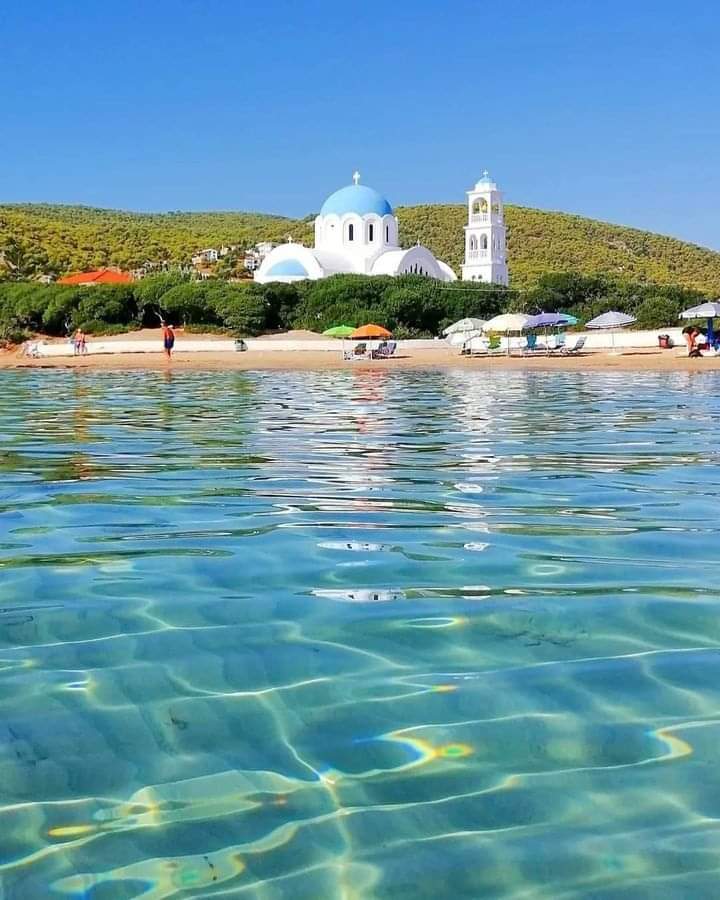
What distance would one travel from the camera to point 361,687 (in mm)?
3078

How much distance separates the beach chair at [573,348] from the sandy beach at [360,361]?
50cm

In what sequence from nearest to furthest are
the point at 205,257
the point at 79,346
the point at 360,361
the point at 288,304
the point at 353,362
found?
the point at 353,362
the point at 360,361
the point at 79,346
the point at 288,304
the point at 205,257

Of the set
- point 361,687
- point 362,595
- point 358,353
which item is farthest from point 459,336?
point 361,687

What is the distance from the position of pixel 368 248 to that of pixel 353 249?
91cm

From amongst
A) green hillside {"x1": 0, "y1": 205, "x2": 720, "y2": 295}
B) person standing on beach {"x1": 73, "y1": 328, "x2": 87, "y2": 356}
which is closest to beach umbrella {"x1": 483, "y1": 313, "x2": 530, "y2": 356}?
person standing on beach {"x1": 73, "y1": 328, "x2": 87, "y2": 356}

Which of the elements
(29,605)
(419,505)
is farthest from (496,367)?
(29,605)

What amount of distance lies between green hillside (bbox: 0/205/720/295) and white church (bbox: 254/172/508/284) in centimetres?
1296

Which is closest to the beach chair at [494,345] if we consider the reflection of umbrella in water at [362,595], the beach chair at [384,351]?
the beach chair at [384,351]

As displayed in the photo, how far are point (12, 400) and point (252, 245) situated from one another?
85.2 m

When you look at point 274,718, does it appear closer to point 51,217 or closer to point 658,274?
point 658,274

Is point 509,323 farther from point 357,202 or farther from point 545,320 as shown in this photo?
point 357,202

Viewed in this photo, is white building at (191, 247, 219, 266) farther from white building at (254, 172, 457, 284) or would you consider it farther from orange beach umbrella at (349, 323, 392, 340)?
orange beach umbrella at (349, 323, 392, 340)

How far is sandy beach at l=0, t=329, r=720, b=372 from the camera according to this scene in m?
26.8

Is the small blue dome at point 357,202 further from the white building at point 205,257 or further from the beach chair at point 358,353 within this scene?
the beach chair at point 358,353
